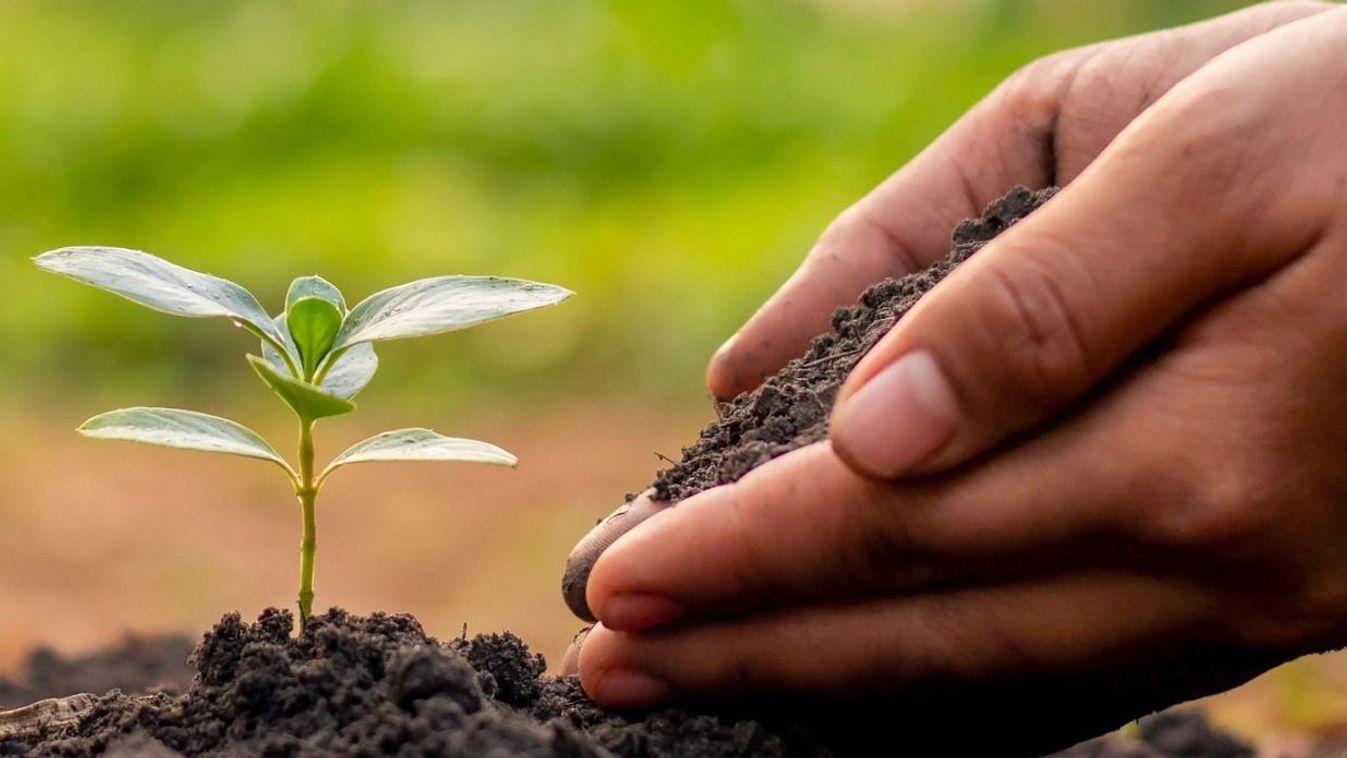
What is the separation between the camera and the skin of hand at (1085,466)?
3.43ft

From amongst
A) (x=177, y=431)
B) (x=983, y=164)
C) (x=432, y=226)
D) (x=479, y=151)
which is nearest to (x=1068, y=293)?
(x=177, y=431)

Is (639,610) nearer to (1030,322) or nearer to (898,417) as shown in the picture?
(898,417)

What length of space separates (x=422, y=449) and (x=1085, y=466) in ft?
1.75

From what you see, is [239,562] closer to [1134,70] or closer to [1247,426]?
[1134,70]

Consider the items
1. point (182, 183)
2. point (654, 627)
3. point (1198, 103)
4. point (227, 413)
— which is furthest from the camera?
point (182, 183)

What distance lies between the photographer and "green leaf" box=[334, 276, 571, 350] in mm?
1149

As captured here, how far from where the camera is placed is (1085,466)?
1083 mm

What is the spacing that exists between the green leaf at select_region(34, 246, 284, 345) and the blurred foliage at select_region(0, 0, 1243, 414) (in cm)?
248

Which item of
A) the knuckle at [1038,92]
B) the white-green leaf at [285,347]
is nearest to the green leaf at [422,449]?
the white-green leaf at [285,347]

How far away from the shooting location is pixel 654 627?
120 cm

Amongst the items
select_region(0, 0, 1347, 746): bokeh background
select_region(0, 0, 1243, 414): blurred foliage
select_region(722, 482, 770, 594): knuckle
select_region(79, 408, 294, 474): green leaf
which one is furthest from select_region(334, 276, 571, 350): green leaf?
select_region(0, 0, 1243, 414): blurred foliage

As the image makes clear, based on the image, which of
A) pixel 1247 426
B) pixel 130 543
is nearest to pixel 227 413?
pixel 130 543

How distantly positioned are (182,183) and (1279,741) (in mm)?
4038

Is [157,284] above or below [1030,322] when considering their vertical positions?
above
